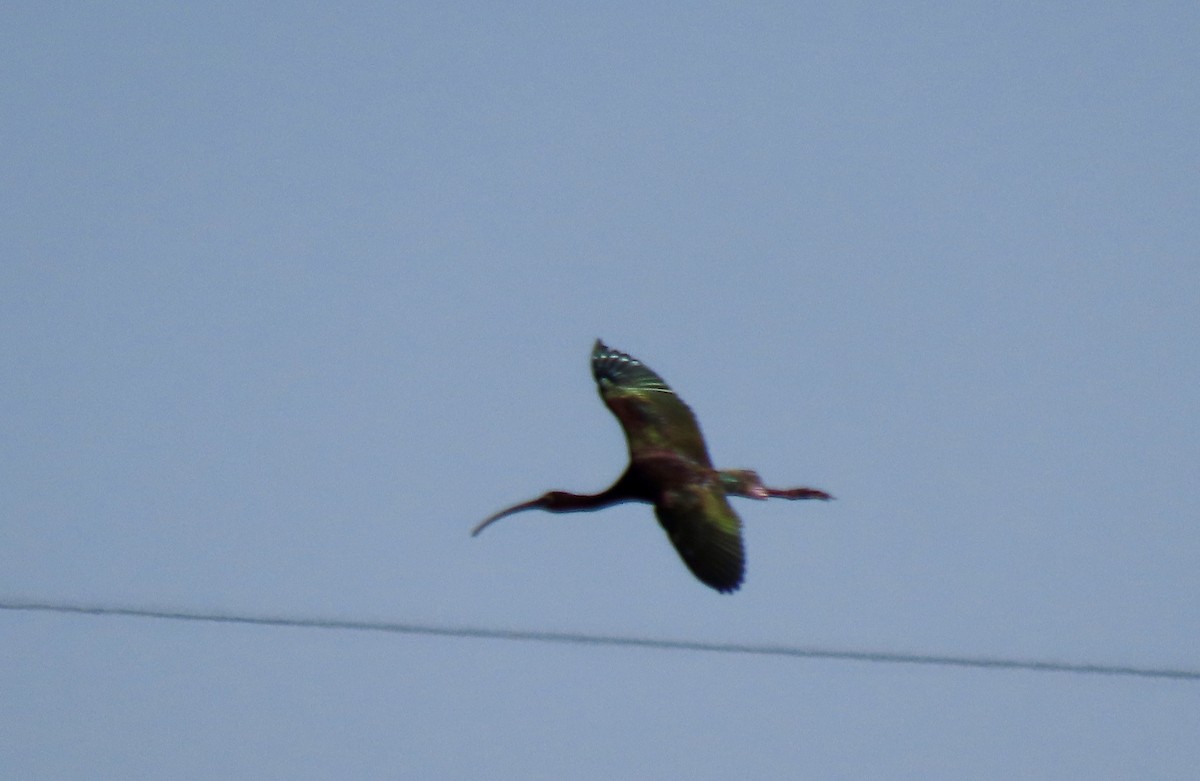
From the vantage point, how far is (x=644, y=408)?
362 feet

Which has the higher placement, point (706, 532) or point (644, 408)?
point (644, 408)

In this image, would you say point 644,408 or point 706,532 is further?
point 644,408

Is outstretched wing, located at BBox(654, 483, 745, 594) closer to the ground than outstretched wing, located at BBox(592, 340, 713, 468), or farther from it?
closer to the ground

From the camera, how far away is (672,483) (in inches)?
4247

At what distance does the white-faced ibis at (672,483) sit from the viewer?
10656 cm

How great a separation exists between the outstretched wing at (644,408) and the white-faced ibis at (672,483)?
13 mm

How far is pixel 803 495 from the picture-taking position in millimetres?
→ 108312

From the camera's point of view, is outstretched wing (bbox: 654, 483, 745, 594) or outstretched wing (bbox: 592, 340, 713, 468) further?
outstretched wing (bbox: 592, 340, 713, 468)

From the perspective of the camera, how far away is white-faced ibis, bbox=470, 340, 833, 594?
106562mm

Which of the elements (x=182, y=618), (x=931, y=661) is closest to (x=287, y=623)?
(x=182, y=618)

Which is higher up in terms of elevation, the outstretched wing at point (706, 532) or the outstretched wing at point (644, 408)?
the outstretched wing at point (644, 408)

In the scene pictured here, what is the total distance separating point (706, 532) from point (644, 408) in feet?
12.7

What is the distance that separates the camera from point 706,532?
350 ft

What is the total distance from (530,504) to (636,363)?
125 inches
